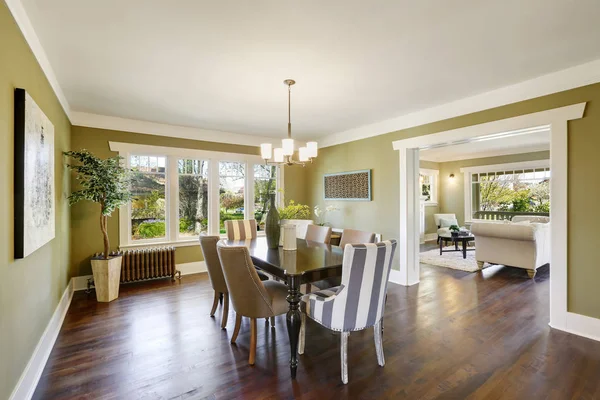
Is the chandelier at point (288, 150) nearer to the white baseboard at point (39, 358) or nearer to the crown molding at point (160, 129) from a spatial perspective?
the crown molding at point (160, 129)

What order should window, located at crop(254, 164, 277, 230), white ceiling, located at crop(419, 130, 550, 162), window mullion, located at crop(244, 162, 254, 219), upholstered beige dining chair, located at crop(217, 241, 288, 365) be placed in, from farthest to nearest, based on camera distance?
1. white ceiling, located at crop(419, 130, 550, 162)
2. window, located at crop(254, 164, 277, 230)
3. window mullion, located at crop(244, 162, 254, 219)
4. upholstered beige dining chair, located at crop(217, 241, 288, 365)

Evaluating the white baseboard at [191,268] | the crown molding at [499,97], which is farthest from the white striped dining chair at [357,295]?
the white baseboard at [191,268]

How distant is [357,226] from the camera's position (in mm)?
5141

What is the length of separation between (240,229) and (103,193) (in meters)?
1.80

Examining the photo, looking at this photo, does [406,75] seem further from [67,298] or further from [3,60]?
[67,298]

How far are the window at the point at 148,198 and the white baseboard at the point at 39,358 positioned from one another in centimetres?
160

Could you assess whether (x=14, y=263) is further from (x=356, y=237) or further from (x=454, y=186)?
(x=454, y=186)

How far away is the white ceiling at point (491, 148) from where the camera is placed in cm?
614

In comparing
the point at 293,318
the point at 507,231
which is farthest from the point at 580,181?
the point at 293,318

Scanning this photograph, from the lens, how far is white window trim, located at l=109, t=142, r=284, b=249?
4.46m

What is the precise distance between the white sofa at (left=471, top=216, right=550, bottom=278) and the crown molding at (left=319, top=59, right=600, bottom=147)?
92.0 inches

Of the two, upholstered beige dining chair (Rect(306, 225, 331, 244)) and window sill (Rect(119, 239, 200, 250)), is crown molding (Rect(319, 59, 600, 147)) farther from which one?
window sill (Rect(119, 239, 200, 250))

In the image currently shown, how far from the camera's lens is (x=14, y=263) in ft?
5.70

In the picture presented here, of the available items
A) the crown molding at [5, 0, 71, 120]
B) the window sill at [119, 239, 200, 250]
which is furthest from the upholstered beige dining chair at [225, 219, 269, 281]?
the crown molding at [5, 0, 71, 120]
